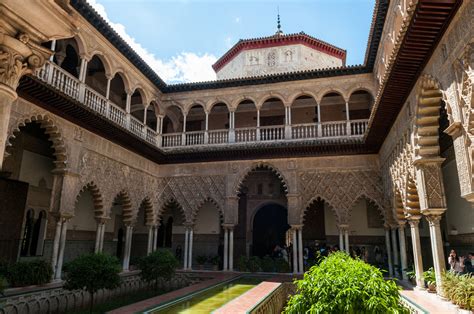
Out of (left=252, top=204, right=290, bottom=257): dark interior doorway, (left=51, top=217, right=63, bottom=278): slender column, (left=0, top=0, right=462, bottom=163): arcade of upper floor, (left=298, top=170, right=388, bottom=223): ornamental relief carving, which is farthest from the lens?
(left=252, top=204, right=290, bottom=257): dark interior doorway

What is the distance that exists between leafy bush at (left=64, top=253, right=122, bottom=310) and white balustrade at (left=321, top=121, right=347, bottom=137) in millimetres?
9192

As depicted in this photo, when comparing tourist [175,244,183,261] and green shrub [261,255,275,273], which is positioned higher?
tourist [175,244,183,261]

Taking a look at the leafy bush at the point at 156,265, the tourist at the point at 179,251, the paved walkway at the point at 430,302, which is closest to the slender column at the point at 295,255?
the paved walkway at the point at 430,302

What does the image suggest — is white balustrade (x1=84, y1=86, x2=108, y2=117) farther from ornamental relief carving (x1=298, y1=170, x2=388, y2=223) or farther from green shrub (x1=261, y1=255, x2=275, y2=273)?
green shrub (x1=261, y1=255, x2=275, y2=273)

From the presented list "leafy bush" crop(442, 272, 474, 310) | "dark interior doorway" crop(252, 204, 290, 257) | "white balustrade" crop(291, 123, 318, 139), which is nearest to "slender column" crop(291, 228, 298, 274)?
"dark interior doorway" crop(252, 204, 290, 257)

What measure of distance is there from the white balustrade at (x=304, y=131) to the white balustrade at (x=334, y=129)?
0.34 m

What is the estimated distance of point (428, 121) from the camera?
7344 millimetres

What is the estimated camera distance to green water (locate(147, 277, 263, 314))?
6334 mm

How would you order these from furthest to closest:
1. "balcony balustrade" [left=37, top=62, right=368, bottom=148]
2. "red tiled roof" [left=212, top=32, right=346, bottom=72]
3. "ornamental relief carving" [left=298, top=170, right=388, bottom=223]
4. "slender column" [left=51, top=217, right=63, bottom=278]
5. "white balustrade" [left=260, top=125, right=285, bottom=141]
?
"red tiled roof" [left=212, top=32, right=346, bottom=72], "white balustrade" [left=260, top=125, right=285, bottom=141], "ornamental relief carving" [left=298, top=170, right=388, bottom=223], "balcony balustrade" [left=37, top=62, right=368, bottom=148], "slender column" [left=51, top=217, right=63, bottom=278]

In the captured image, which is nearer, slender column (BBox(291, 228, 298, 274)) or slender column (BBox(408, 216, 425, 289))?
slender column (BBox(408, 216, 425, 289))

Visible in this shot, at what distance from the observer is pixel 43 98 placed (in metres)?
8.95

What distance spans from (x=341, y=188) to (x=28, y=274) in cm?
1028

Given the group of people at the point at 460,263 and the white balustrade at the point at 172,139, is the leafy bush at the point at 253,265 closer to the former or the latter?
the white balustrade at the point at 172,139

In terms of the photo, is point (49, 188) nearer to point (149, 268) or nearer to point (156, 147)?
point (156, 147)
